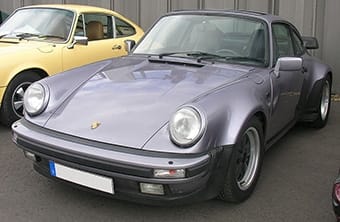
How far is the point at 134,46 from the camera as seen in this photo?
185 inches

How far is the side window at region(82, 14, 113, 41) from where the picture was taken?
629 cm

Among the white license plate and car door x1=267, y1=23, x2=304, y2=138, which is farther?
car door x1=267, y1=23, x2=304, y2=138

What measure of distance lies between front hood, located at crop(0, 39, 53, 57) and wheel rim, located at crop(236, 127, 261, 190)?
10.1 ft

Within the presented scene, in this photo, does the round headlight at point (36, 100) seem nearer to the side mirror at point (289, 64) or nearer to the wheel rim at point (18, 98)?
the wheel rim at point (18, 98)

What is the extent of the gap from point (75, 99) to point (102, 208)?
0.83 meters

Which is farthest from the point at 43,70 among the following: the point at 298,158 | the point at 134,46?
the point at 298,158

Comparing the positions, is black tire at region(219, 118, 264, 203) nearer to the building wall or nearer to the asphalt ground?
the asphalt ground

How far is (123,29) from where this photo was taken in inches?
275

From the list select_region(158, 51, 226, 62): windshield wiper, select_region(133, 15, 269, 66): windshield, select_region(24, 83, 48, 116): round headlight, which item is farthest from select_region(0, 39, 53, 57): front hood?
select_region(158, 51, 226, 62): windshield wiper

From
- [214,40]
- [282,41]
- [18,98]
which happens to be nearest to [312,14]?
[282,41]

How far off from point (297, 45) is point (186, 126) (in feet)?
9.17

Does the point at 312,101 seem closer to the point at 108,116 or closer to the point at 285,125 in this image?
the point at 285,125

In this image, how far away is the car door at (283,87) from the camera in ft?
13.2

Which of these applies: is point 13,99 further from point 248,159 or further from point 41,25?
point 248,159
